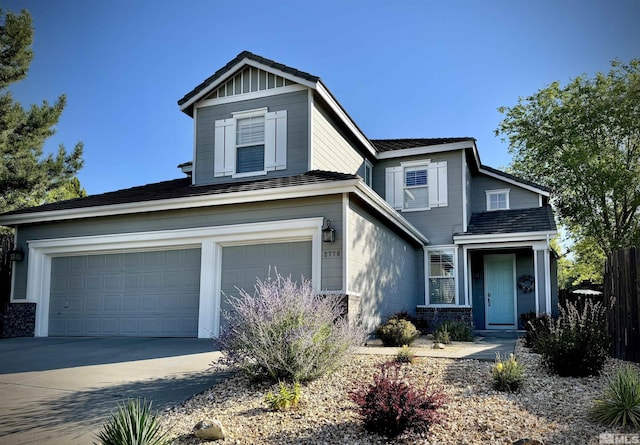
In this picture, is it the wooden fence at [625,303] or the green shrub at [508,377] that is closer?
the green shrub at [508,377]

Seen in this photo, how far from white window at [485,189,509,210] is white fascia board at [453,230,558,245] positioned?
2.59 meters

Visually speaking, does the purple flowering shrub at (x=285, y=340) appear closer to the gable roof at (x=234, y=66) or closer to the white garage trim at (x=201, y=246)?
the white garage trim at (x=201, y=246)

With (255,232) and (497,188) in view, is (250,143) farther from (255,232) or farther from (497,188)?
(497,188)

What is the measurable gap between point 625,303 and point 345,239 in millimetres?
4729

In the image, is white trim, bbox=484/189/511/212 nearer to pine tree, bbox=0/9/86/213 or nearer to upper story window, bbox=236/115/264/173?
upper story window, bbox=236/115/264/173

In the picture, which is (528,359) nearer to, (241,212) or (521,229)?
(241,212)

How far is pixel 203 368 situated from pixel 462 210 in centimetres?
1015

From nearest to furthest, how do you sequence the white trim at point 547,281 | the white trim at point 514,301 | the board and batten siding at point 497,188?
the white trim at point 547,281 < the white trim at point 514,301 < the board and batten siding at point 497,188

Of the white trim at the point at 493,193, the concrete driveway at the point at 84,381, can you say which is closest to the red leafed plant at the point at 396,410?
the concrete driveway at the point at 84,381

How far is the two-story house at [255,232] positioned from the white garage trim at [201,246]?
3cm

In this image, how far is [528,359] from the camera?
26.4 feet

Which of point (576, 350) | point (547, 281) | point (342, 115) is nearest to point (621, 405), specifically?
point (576, 350)

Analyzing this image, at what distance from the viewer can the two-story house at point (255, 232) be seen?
34.1 ft

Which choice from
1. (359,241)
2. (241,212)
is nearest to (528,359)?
(359,241)
